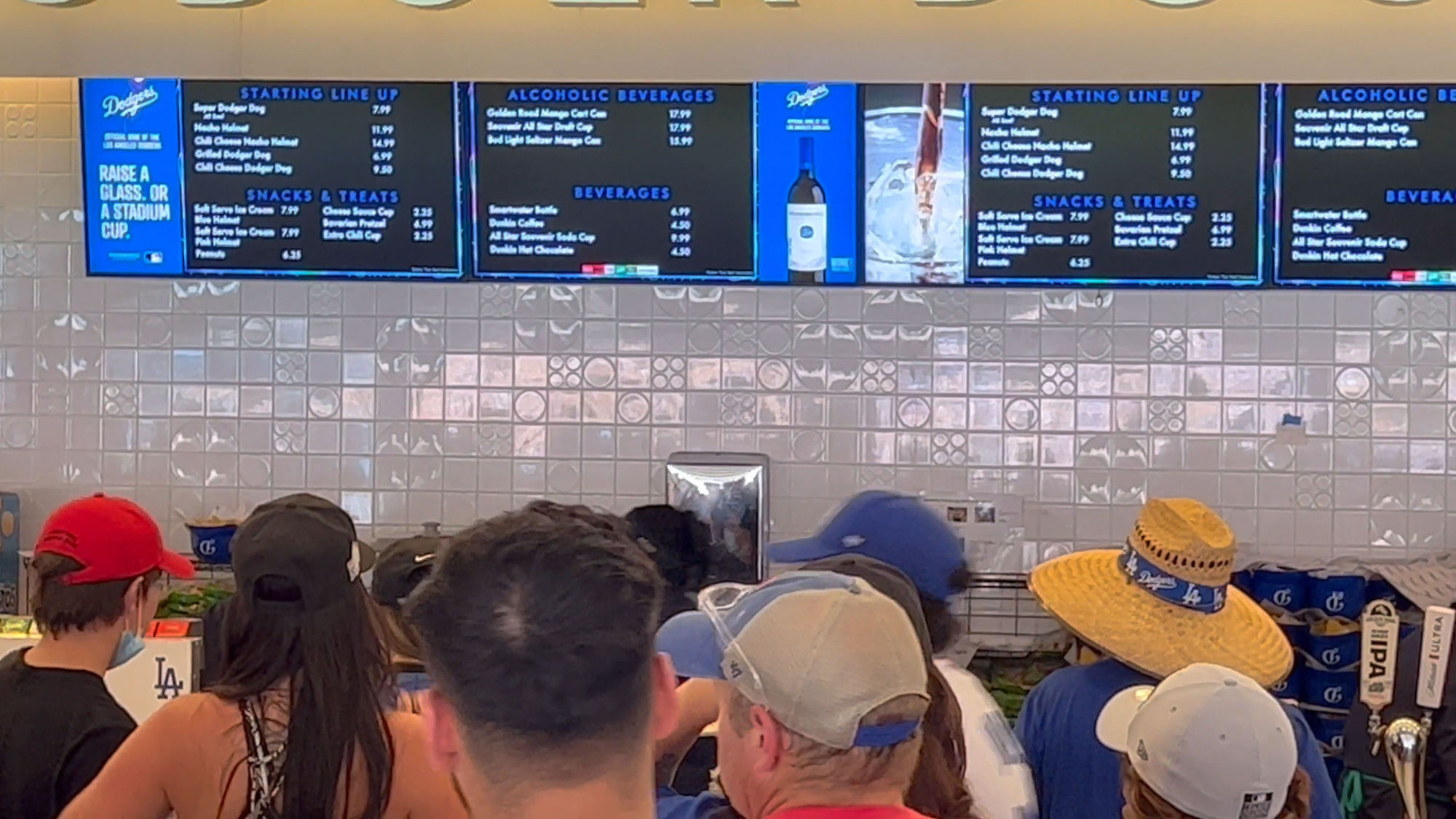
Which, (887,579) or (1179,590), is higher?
(887,579)

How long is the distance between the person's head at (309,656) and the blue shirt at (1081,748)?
1.21m

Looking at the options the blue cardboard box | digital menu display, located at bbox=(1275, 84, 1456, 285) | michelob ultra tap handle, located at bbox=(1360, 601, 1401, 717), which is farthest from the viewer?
the blue cardboard box

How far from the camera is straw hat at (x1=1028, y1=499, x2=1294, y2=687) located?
268 cm

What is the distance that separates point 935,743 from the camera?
6.60ft

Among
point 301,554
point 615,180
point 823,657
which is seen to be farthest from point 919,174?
point 823,657

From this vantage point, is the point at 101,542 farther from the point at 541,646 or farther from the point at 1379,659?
the point at 1379,659

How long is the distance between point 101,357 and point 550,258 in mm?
1651

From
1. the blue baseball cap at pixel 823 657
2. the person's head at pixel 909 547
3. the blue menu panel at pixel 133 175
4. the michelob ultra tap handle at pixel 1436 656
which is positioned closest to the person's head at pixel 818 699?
the blue baseball cap at pixel 823 657

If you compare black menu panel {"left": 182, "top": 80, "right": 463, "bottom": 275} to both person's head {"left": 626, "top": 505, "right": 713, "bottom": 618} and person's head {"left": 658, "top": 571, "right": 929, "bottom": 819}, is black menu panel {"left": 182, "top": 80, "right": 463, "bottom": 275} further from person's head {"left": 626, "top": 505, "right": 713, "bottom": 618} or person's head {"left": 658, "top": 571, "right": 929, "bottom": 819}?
person's head {"left": 658, "top": 571, "right": 929, "bottom": 819}

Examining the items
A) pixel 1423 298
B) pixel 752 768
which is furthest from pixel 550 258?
pixel 752 768

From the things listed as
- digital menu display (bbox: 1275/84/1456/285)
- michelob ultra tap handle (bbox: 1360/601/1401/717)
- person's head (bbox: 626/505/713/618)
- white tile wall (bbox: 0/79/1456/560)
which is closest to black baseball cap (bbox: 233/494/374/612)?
person's head (bbox: 626/505/713/618)

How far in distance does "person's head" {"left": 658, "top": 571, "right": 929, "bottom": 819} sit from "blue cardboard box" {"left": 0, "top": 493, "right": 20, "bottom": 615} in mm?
4329

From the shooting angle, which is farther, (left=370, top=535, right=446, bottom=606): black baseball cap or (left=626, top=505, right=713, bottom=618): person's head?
(left=626, top=505, right=713, bottom=618): person's head

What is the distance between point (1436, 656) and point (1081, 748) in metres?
1.07
